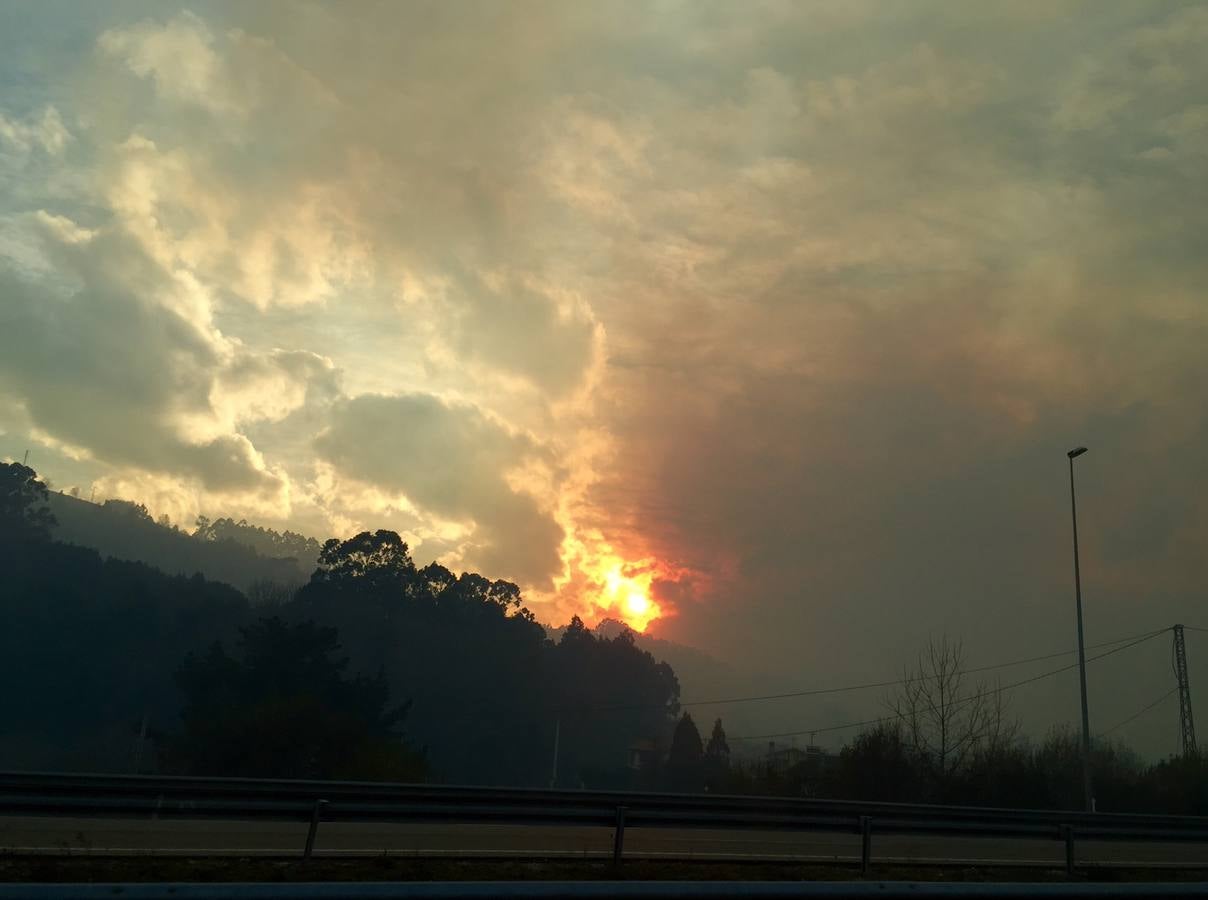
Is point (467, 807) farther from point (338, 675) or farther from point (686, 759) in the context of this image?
point (686, 759)

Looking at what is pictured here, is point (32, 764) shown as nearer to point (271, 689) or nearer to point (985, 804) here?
point (271, 689)

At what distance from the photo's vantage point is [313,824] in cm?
1139

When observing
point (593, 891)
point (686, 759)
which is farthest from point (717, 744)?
point (593, 891)

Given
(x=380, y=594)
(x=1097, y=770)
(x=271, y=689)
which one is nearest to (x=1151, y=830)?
(x=1097, y=770)

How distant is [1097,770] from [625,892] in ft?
142

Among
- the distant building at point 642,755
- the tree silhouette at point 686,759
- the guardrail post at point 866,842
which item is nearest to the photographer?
the guardrail post at point 866,842

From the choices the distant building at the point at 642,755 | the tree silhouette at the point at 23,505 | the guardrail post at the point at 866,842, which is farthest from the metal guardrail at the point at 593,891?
the tree silhouette at the point at 23,505

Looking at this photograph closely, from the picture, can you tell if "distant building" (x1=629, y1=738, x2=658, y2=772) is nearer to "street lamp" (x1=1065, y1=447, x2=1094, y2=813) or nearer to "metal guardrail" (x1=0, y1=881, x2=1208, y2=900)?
"street lamp" (x1=1065, y1=447, x2=1094, y2=813)

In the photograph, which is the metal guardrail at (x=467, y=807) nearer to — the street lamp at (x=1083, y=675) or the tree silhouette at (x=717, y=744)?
the street lamp at (x=1083, y=675)

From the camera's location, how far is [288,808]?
1191 centimetres

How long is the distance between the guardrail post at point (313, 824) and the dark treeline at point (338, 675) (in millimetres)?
32994

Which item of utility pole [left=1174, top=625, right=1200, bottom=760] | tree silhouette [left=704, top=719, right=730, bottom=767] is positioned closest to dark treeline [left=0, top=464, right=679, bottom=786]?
tree silhouette [left=704, top=719, right=730, bottom=767]

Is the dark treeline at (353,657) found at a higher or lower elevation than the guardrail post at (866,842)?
higher

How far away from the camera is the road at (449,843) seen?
1178cm
